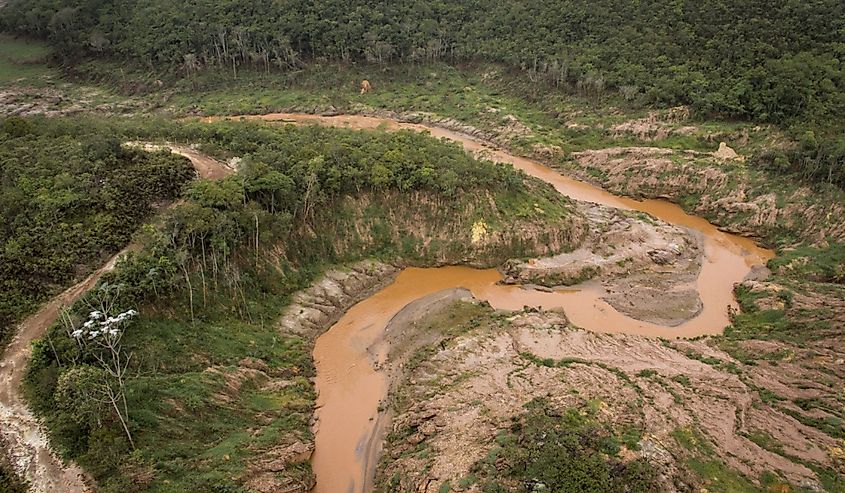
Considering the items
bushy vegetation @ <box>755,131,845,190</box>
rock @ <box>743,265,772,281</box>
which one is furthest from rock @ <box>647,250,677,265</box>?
bushy vegetation @ <box>755,131,845,190</box>

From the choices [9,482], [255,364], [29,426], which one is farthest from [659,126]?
[9,482]

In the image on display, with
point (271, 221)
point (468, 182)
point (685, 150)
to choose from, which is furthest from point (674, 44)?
point (271, 221)

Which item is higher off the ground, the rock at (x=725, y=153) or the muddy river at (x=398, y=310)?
the rock at (x=725, y=153)

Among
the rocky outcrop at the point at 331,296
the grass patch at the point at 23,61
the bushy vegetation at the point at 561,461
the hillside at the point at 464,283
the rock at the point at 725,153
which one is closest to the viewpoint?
the bushy vegetation at the point at 561,461

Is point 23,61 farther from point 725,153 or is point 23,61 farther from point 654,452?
point 654,452

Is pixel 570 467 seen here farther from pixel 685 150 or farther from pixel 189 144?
pixel 685 150

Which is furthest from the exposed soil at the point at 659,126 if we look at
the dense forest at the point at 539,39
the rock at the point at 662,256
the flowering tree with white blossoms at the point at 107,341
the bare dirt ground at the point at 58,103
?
the bare dirt ground at the point at 58,103

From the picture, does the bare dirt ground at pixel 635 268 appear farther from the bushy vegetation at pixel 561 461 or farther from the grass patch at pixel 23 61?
the grass patch at pixel 23 61
